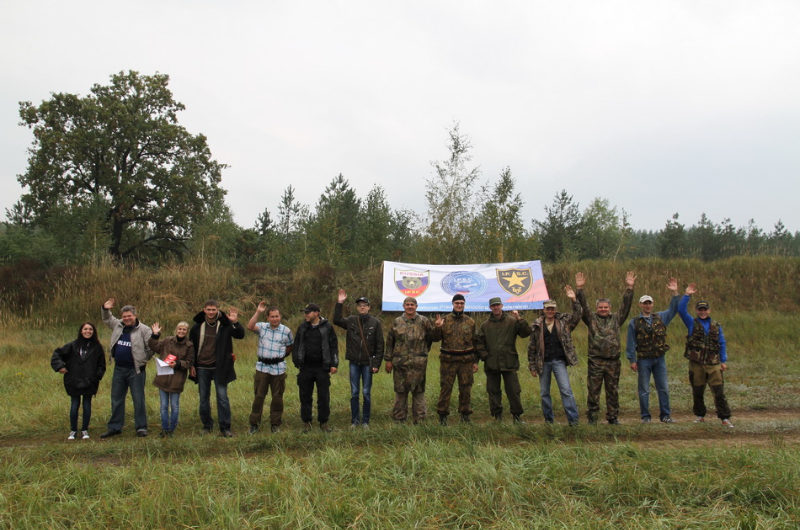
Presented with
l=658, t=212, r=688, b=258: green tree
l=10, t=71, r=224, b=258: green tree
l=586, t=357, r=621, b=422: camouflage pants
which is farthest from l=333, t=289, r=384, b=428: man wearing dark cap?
l=658, t=212, r=688, b=258: green tree

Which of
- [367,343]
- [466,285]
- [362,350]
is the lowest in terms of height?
[362,350]

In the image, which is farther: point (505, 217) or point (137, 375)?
point (505, 217)

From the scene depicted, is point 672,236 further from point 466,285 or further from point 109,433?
point 109,433

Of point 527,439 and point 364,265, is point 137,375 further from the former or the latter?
point 364,265

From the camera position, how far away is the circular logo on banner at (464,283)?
15.5 metres

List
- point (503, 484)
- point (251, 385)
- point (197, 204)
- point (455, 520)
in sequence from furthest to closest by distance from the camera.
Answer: point (197, 204), point (251, 385), point (503, 484), point (455, 520)

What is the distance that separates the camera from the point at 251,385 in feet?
33.5

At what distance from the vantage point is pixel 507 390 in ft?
24.4

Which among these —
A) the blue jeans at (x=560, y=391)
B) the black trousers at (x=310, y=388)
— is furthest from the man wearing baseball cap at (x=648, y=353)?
the black trousers at (x=310, y=388)

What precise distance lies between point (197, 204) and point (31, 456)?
2724 centimetres

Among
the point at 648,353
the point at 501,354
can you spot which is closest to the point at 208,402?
the point at 501,354

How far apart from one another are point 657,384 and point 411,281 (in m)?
9.11

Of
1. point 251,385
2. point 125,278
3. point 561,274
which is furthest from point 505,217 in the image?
point 125,278

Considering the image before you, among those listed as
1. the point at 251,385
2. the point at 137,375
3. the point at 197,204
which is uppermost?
the point at 197,204
